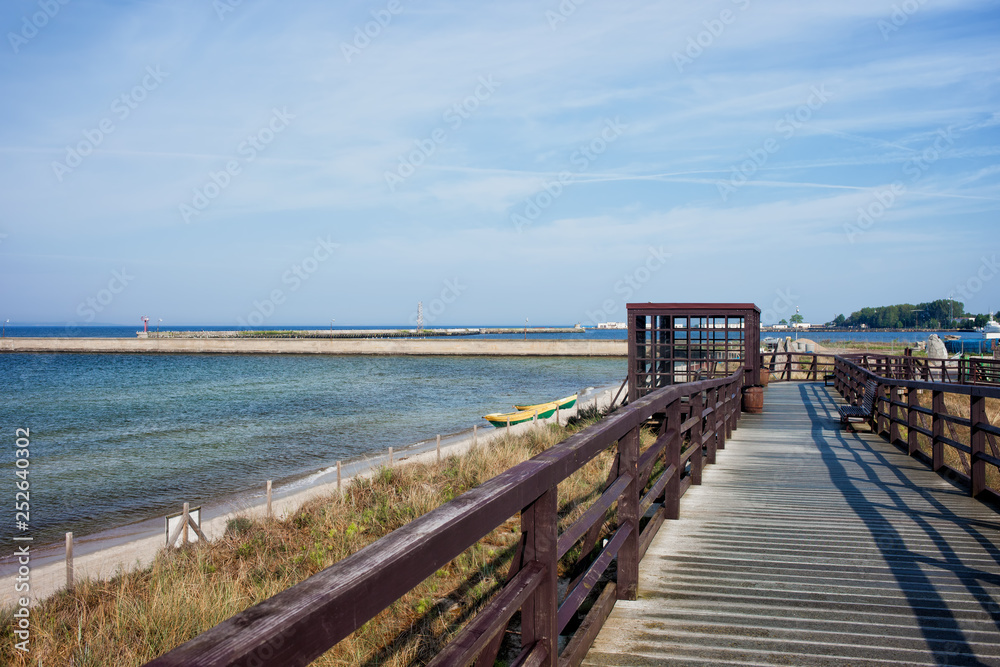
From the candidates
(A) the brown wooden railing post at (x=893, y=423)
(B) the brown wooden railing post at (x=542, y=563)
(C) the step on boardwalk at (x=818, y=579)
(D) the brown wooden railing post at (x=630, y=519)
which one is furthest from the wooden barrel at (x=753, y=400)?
(B) the brown wooden railing post at (x=542, y=563)

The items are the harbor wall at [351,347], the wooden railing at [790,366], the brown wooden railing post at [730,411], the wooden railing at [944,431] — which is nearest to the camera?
the wooden railing at [944,431]

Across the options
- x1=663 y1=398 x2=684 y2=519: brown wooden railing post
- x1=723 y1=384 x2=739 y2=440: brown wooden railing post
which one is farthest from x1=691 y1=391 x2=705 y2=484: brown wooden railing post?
x1=723 y1=384 x2=739 y2=440: brown wooden railing post

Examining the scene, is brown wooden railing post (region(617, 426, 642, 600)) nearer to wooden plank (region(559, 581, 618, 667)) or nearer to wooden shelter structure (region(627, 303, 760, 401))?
wooden plank (region(559, 581, 618, 667))

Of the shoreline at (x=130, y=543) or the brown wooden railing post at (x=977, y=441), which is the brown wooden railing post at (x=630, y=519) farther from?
the shoreline at (x=130, y=543)

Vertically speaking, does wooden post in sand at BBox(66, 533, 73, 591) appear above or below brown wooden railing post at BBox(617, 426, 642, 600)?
below

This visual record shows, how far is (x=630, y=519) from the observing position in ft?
14.3

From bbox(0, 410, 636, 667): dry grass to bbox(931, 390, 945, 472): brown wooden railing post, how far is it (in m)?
4.11

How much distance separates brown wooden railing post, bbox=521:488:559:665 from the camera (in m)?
2.62

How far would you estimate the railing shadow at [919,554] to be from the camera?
3793 millimetres

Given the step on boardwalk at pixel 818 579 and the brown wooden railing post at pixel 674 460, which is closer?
the step on boardwalk at pixel 818 579

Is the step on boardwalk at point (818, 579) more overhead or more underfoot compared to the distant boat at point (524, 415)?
more overhead

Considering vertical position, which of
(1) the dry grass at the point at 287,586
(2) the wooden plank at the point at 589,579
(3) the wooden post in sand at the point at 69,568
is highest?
(2) the wooden plank at the point at 589,579

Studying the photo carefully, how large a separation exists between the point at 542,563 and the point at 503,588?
240 millimetres

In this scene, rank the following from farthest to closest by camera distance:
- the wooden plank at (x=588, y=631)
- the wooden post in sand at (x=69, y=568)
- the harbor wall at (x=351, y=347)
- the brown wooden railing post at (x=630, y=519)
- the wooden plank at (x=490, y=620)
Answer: the harbor wall at (x=351, y=347)
the wooden post in sand at (x=69, y=568)
the brown wooden railing post at (x=630, y=519)
the wooden plank at (x=588, y=631)
the wooden plank at (x=490, y=620)
